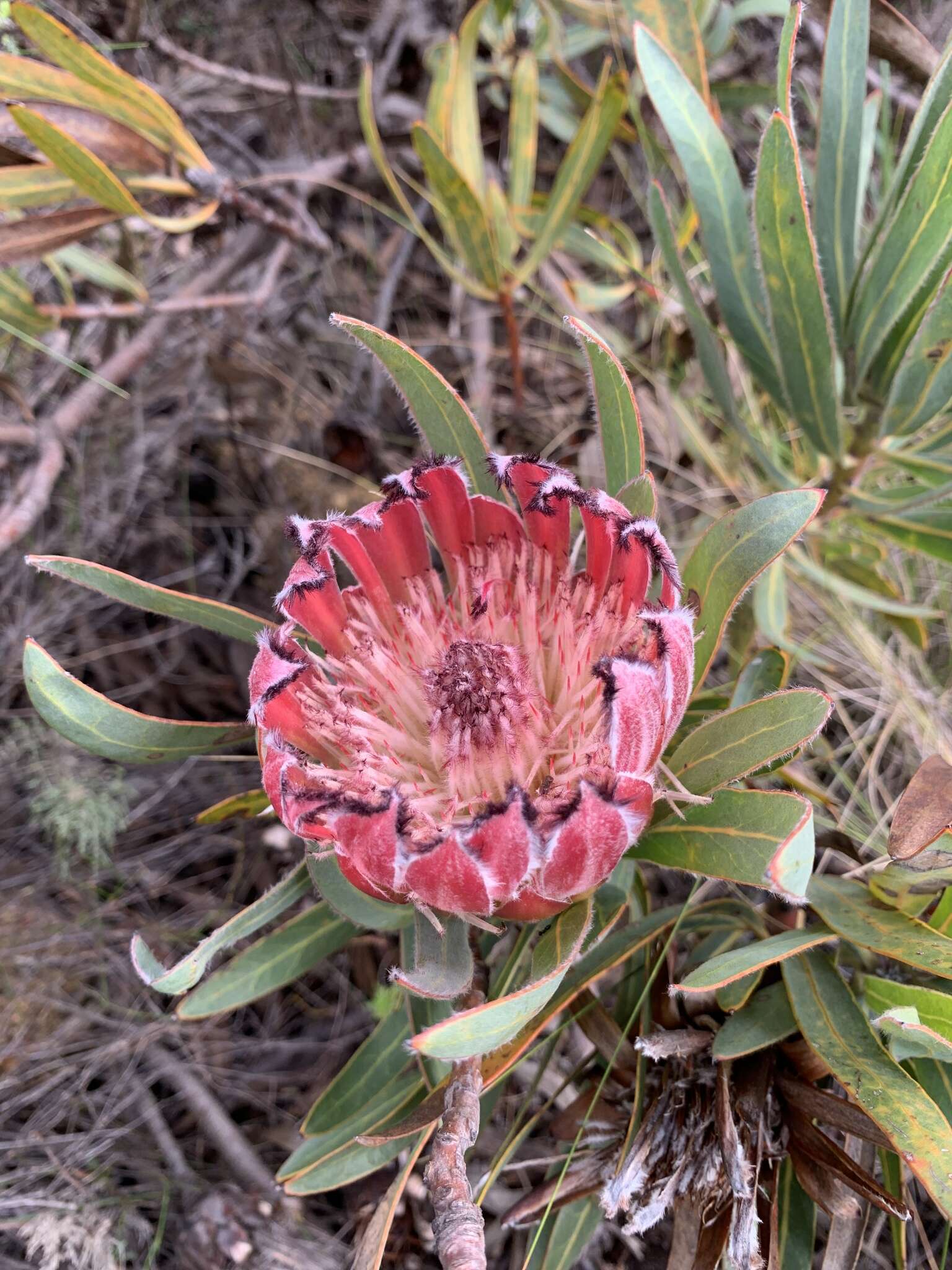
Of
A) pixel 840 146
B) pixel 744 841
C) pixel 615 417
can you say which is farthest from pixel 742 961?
pixel 840 146

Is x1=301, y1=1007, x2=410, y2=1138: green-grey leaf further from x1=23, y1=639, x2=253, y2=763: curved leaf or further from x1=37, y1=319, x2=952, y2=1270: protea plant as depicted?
x1=23, y1=639, x2=253, y2=763: curved leaf

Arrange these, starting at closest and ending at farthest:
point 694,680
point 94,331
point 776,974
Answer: point 694,680 < point 776,974 < point 94,331

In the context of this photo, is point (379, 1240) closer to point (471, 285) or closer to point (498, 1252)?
point (498, 1252)

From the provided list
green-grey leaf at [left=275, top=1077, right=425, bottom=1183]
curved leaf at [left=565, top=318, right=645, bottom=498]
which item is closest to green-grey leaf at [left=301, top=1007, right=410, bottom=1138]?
green-grey leaf at [left=275, top=1077, right=425, bottom=1183]

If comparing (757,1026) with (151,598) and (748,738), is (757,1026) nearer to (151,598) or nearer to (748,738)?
(748,738)

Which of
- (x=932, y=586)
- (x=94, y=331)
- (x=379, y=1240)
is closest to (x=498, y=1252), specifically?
(x=379, y=1240)

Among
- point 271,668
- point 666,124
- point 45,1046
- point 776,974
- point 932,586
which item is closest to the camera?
point 271,668

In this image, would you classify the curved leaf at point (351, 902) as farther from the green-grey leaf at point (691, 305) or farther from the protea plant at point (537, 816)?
the green-grey leaf at point (691, 305)
